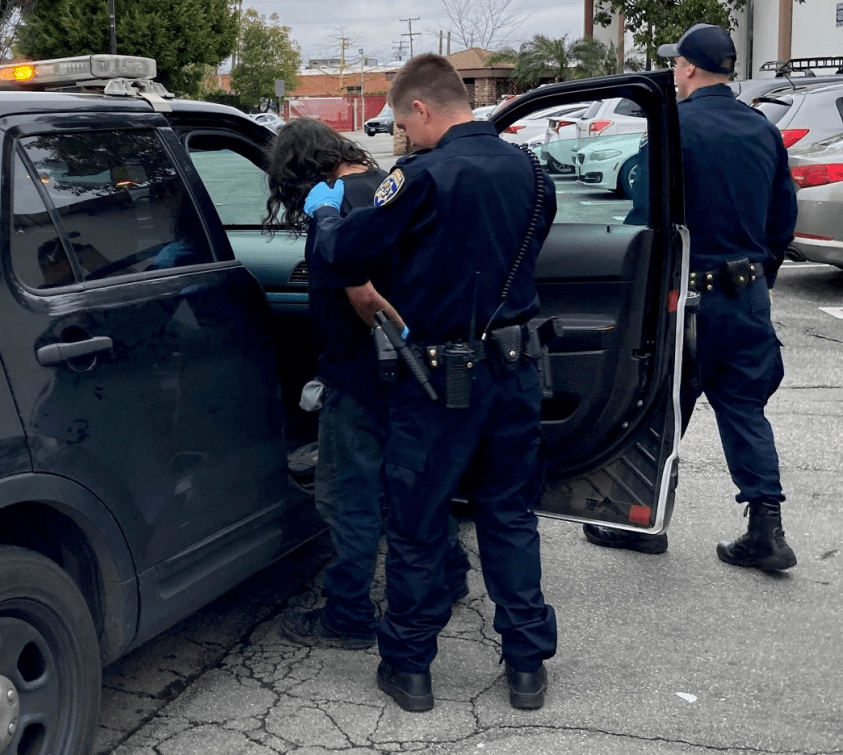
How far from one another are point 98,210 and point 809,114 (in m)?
8.79

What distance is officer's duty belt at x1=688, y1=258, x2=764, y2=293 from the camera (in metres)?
3.99

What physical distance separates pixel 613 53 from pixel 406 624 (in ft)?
118

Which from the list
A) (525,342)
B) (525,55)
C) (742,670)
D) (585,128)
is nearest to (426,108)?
(525,342)

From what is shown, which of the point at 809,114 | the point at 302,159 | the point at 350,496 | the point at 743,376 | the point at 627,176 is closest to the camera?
the point at 302,159

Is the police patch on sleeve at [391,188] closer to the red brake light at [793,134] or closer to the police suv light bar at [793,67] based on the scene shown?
the red brake light at [793,134]

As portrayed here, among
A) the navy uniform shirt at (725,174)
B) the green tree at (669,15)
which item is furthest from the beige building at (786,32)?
the navy uniform shirt at (725,174)

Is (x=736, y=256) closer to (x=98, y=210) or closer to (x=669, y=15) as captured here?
(x=98, y=210)

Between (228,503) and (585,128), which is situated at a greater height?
(585,128)

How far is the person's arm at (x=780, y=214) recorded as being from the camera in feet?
13.6

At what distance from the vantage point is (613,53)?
3672cm

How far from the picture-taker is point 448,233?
2.93 metres

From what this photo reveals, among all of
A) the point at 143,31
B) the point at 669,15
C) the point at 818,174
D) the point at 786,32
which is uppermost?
the point at 143,31

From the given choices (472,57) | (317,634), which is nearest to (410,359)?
(317,634)

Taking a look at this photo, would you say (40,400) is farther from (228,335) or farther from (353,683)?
(353,683)
